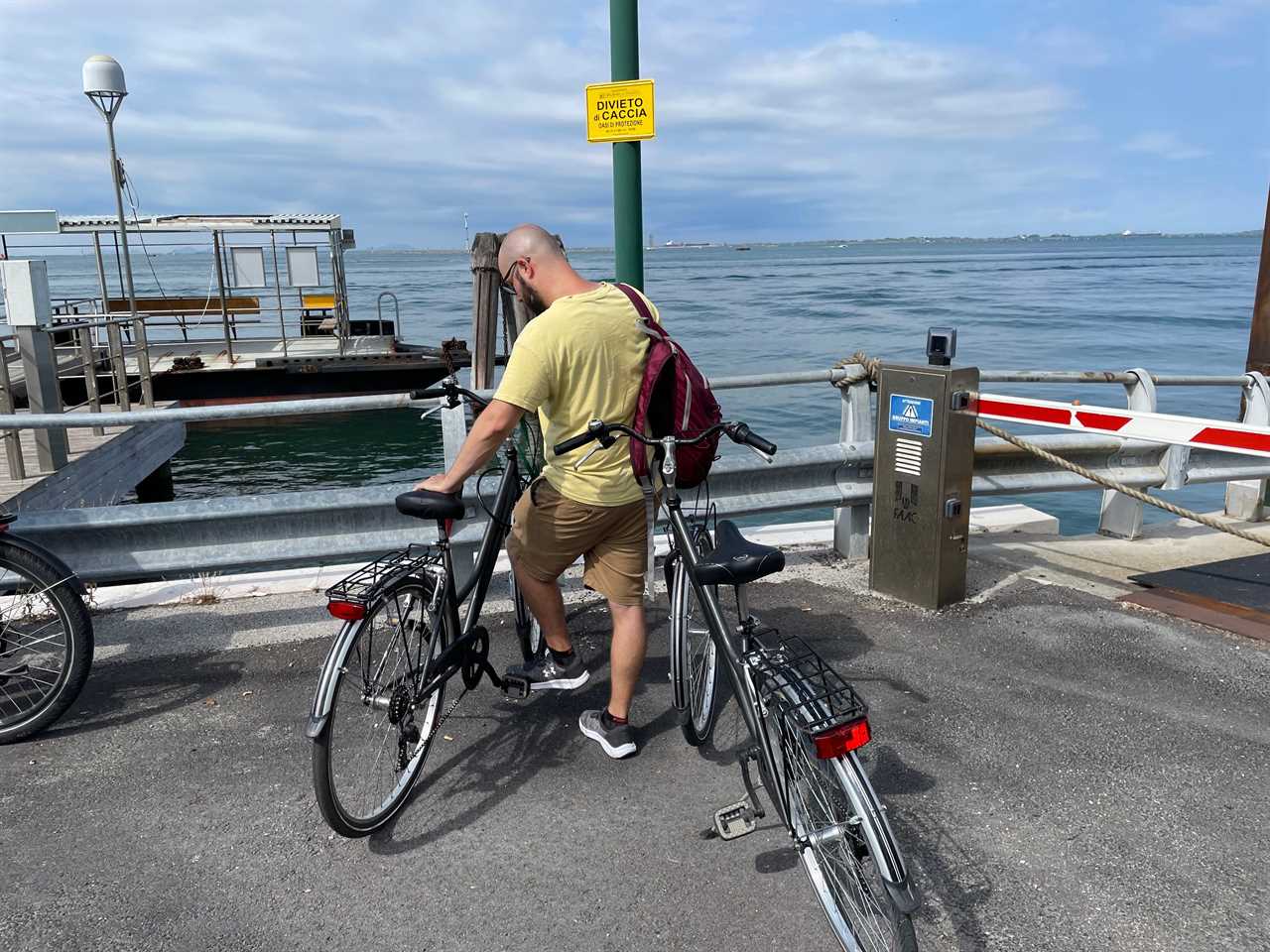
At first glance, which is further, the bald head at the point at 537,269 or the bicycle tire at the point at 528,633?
the bicycle tire at the point at 528,633

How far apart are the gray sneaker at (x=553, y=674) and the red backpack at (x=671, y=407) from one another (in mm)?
1052

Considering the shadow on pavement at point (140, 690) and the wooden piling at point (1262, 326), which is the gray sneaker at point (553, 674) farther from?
the wooden piling at point (1262, 326)

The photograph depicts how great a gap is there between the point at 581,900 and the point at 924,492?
2852mm

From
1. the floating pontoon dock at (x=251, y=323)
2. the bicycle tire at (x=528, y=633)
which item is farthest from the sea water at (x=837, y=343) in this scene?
the bicycle tire at (x=528, y=633)

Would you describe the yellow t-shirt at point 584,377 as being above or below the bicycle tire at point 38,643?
above

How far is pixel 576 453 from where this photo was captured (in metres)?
3.36

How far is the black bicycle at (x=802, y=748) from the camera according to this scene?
2.28 meters

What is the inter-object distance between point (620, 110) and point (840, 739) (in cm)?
400

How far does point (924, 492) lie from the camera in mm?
4832

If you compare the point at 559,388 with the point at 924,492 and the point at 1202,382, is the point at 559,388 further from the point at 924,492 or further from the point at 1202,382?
the point at 1202,382

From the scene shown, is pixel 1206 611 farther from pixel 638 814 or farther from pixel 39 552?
pixel 39 552

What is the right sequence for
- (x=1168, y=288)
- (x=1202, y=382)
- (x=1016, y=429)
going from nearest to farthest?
(x=1202, y=382), (x=1016, y=429), (x=1168, y=288)

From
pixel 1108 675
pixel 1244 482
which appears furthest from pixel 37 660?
pixel 1244 482

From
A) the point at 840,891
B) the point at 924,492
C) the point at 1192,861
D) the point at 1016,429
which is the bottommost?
the point at 1016,429
